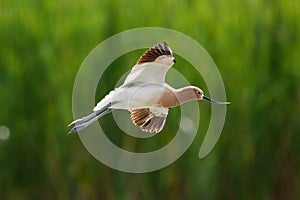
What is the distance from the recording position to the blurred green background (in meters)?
1.53

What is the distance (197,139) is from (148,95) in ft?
3.72

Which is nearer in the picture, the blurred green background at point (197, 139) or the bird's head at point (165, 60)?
the bird's head at point (165, 60)

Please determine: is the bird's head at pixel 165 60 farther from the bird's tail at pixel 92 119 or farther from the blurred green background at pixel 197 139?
the blurred green background at pixel 197 139

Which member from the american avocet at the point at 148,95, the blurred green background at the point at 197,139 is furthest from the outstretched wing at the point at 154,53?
the blurred green background at the point at 197,139

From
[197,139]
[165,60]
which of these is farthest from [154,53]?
[197,139]

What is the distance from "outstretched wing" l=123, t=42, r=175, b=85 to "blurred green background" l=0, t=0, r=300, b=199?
109 centimetres

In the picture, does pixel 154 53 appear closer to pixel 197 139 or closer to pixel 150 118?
pixel 150 118

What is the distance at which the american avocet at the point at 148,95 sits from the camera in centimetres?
37

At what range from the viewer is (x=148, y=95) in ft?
1.20

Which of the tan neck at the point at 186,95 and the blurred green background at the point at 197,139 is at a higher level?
the blurred green background at the point at 197,139

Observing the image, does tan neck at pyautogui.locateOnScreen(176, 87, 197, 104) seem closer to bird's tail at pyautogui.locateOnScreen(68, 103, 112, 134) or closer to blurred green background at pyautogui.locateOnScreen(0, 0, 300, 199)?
bird's tail at pyautogui.locateOnScreen(68, 103, 112, 134)

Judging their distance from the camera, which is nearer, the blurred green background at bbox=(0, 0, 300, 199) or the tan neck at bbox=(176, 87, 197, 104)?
the tan neck at bbox=(176, 87, 197, 104)

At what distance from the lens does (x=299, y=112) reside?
5.17 ft

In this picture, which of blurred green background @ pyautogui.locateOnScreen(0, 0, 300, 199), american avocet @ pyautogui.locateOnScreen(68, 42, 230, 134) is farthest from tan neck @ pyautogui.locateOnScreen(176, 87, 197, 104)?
blurred green background @ pyautogui.locateOnScreen(0, 0, 300, 199)
